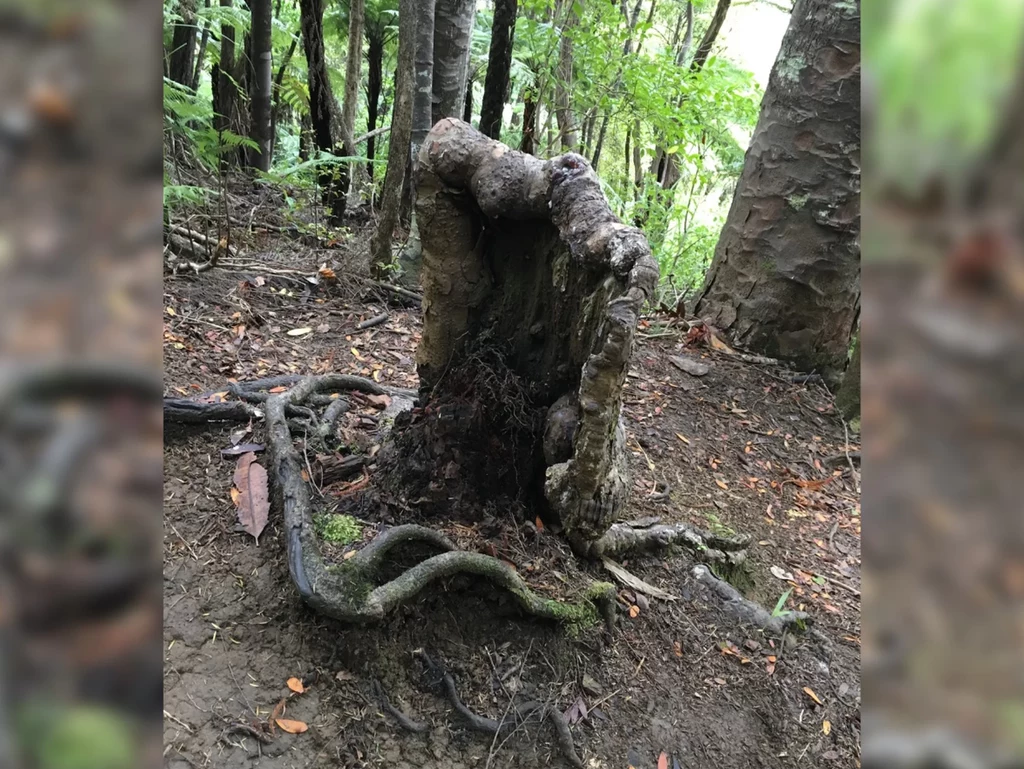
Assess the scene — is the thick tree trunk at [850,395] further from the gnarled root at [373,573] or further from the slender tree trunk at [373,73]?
the slender tree trunk at [373,73]

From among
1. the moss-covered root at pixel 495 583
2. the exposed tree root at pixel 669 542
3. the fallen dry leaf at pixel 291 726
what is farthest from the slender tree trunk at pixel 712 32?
the fallen dry leaf at pixel 291 726

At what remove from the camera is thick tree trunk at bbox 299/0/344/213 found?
7117 mm

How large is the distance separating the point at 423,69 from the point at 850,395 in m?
4.03

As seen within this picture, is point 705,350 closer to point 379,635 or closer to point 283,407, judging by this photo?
point 283,407

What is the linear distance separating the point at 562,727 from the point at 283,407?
194cm

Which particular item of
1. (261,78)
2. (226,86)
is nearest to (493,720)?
(261,78)

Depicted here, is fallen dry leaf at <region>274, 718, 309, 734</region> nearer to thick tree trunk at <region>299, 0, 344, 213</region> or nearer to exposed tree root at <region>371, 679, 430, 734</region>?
exposed tree root at <region>371, 679, 430, 734</region>

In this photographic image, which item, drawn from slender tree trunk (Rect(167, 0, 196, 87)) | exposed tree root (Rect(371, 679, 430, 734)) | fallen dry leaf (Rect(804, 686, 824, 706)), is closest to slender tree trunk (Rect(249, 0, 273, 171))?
slender tree trunk (Rect(167, 0, 196, 87))

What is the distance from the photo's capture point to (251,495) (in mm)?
2777

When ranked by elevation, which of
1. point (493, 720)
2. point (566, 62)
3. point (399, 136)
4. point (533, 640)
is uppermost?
point (566, 62)

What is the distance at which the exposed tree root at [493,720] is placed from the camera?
2184 millimetres
